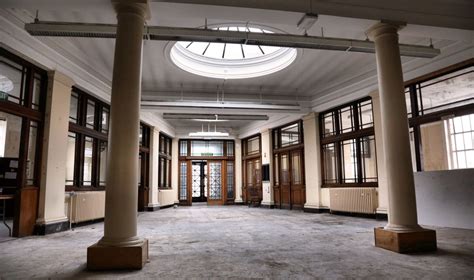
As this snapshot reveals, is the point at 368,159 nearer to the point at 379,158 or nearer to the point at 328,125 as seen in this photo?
the point at 379,158

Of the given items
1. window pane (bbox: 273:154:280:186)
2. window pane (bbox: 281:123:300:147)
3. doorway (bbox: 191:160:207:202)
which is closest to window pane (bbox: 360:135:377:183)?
window pane (bbox: 281:123:300:147)

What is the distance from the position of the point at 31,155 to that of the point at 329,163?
8214mm

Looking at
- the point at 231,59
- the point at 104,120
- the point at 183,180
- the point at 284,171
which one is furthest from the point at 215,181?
the point at 231,59

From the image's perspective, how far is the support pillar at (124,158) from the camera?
350cm

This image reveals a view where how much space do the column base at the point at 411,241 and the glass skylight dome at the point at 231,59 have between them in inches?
197

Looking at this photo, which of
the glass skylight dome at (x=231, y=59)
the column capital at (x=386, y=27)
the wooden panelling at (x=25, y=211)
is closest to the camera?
the column capital at (x=386, y=27)

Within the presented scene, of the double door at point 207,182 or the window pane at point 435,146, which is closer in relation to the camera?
the window pane at point 435,146

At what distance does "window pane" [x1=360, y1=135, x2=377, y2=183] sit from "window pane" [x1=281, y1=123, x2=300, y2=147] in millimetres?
3142

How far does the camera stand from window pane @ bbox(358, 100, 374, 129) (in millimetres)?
8958

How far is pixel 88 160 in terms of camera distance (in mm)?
8312

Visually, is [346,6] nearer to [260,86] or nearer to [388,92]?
[388,92]

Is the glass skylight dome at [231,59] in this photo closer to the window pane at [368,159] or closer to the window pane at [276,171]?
the window pane at [368,159]

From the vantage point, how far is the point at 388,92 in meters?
4.73

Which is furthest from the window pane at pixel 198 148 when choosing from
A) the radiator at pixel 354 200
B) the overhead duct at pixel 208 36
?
the overhead duct at pixel 208 36
